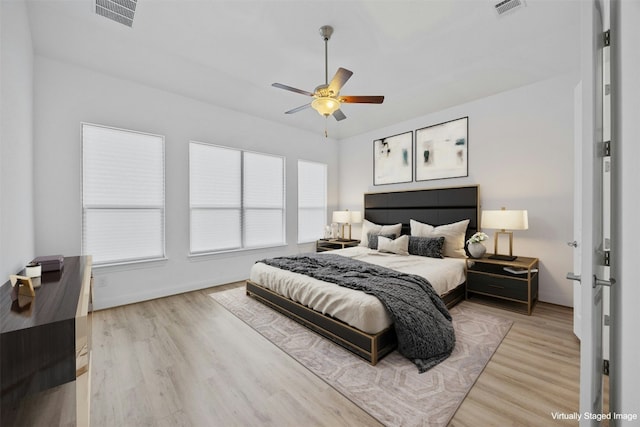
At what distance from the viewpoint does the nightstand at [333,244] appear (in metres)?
5.24

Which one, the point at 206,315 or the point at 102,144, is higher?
the point at 102,144

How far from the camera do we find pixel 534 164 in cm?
353

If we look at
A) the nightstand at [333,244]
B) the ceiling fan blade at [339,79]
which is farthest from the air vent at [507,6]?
the nightstand at [333,244]

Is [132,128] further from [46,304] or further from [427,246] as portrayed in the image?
[427,246]

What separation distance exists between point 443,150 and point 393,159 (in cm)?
96

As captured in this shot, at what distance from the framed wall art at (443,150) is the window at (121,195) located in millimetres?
4178

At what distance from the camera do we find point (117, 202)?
3.41m

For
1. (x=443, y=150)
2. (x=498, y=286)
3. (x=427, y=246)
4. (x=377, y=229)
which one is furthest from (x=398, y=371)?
(x=443, y=150)

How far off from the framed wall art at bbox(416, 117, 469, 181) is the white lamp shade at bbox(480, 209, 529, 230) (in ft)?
3.26

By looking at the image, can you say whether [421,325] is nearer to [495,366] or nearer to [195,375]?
[495,366]

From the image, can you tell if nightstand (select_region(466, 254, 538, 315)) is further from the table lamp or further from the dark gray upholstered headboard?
the dark gray upholstered headboard

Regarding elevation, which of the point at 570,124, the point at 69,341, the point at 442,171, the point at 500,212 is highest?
the point at 570,124

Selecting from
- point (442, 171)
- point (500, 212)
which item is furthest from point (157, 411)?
point (442, 171)

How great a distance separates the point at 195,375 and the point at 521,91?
5.01 m
